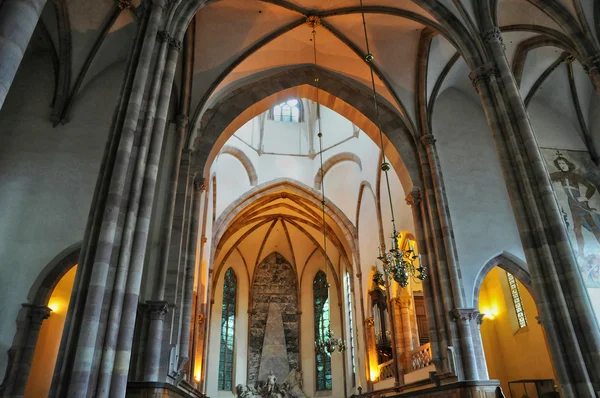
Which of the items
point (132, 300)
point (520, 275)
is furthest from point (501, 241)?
point (132, 300)

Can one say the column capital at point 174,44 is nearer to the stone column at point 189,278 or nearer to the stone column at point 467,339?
the stone column at point 189,278

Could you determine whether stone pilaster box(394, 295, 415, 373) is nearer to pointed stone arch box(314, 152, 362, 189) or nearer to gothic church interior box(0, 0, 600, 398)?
gothic church interior box(0, 0, 600, 398)

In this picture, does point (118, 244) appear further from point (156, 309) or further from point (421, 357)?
point (421, 357)

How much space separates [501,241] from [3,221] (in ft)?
37.2

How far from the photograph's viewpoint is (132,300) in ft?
19.6

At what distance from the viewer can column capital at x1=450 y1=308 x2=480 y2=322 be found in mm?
10469

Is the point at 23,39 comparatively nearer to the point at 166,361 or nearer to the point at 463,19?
the point at 166,361

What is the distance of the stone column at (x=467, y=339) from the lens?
10023mm

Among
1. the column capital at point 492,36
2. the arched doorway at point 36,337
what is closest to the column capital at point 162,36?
the arched doorway at point 36,337

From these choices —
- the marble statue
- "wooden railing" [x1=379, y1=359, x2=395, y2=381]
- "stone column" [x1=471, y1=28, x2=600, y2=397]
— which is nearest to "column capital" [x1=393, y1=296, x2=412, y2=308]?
"wooden railing" [x1=379, y1=359, x2=395, y2=381]

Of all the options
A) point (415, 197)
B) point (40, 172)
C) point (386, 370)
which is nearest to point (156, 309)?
point (40, 172)

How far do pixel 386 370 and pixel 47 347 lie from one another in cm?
1100

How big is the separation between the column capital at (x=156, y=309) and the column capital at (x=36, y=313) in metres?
1.95

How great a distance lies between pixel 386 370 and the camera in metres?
16.7
